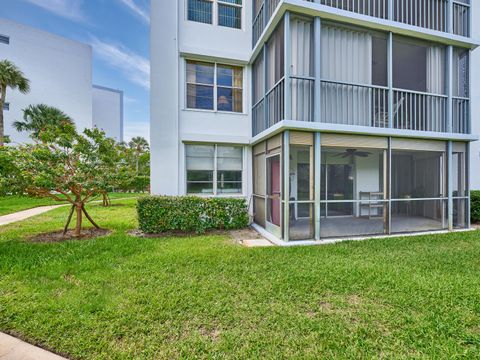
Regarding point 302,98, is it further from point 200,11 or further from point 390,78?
point 200,11

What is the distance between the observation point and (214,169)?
9039 millimetres

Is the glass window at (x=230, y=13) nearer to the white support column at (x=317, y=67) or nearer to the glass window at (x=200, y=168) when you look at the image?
the white support column at (x=317, y=67)

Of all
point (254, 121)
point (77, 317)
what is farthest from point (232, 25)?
point (77, 317)

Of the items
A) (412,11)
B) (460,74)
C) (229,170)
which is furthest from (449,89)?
(229,170)

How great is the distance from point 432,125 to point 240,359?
9.01 m

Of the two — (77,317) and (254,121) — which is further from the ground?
(254,121)

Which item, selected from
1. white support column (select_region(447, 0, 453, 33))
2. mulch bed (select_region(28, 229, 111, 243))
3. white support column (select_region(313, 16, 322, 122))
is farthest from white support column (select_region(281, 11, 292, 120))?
mulch bed (select_region(28, 229, 111, 243))

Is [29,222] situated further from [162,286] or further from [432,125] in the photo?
[432,125]

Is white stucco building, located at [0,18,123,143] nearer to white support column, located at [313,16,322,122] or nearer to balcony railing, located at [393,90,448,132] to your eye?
white support column, located at [313,16,322,122]

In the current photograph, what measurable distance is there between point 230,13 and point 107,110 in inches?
1582

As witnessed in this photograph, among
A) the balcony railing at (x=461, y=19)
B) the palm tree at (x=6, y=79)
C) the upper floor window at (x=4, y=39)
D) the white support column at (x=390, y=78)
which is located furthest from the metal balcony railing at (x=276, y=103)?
the upper floor window at (x=4, y=39)

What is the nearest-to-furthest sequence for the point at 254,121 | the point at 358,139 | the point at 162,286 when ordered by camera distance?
the point at 162,286
the point at 358,139
the point at 254,121

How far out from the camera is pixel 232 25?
9180mm

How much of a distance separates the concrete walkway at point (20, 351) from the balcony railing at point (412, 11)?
8752 mm
